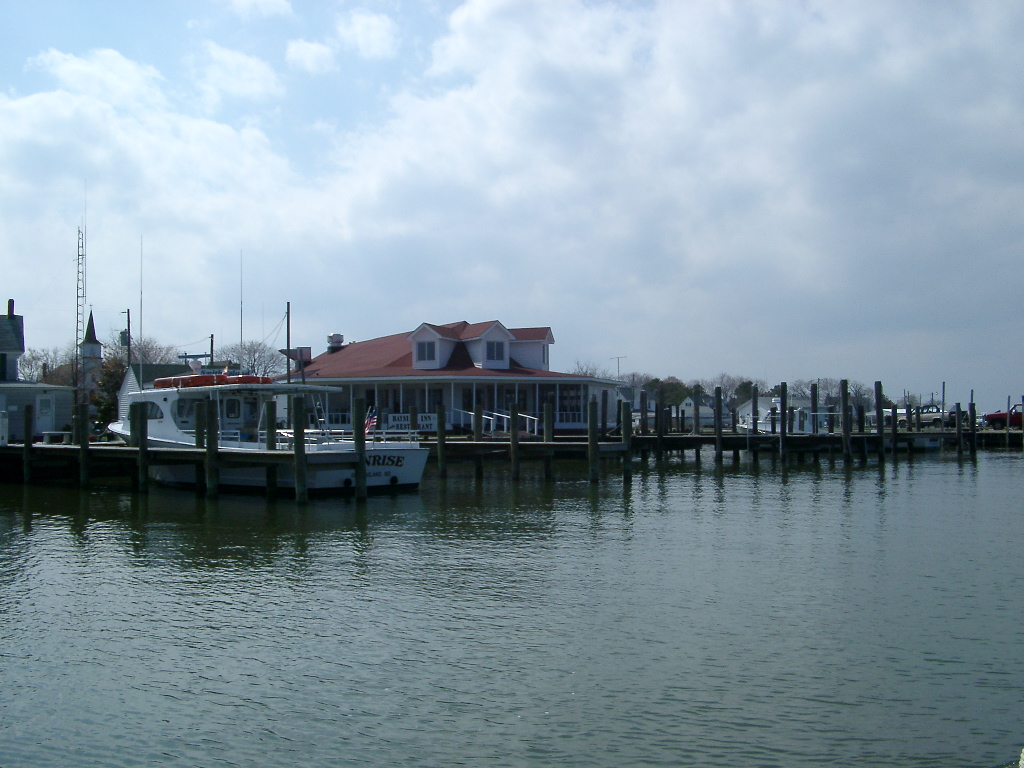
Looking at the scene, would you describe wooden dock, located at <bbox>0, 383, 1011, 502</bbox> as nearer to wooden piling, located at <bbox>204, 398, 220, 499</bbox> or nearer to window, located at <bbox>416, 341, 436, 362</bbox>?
wooden piling, located at <bbox>204, 398, 220, 499</bbox>

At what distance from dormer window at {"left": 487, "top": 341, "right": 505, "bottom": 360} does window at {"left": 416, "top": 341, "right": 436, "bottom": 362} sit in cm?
279

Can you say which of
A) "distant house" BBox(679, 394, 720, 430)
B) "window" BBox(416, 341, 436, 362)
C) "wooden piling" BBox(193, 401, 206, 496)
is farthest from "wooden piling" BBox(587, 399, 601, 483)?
"distant house" BBox(679, 394, 720, 430)

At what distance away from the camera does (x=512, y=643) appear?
11.5m

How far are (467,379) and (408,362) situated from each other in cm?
603

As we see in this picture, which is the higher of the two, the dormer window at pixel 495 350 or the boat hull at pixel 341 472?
the dormer window at pixel 495 350

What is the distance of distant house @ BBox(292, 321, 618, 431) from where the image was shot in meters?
43.5

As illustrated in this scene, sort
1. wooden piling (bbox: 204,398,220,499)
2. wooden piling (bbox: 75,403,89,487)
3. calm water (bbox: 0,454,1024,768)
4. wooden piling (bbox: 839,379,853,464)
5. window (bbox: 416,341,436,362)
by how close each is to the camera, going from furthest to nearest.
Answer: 1. window (bbox: 416,341,436,362)
2. wooden piling (bbox: 839,379,853,464)
3. wooden piling (bbox: 75,403,89,487)
4. wooden piling (bbox: 204,398,220,499)
5. calm water (bbox: 0,454,1024,768)

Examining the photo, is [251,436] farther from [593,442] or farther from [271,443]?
[593,442]

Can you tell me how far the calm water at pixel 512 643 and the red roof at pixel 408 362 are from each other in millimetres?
22187

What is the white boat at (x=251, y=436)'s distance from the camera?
25.4 m

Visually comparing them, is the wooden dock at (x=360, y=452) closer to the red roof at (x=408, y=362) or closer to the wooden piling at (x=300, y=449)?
the wooden piling at (x=300, y=449)

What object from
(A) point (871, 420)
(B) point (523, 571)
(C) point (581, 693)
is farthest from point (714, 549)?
(A) point (871, 420)

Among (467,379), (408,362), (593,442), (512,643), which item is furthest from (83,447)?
(512,643)

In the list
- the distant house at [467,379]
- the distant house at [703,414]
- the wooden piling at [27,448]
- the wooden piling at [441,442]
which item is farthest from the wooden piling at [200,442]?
the distant house at [703,414]
